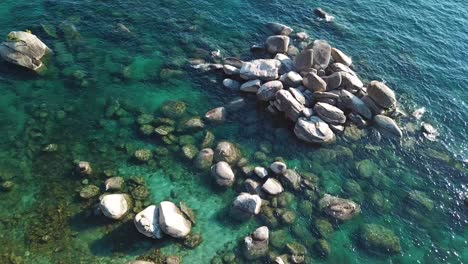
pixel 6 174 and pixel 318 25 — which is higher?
pixel 318 25

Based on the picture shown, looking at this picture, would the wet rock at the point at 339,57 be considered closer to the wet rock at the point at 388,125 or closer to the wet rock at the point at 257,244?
the wet rock at the point at 388,125

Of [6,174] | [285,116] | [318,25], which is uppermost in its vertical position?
[318,25]

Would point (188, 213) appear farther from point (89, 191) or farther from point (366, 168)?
point (366, 168)

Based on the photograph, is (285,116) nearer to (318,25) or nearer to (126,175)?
(126,175)

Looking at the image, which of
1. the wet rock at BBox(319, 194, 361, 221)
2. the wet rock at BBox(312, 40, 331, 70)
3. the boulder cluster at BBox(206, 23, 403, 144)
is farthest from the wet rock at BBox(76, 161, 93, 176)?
the wet rock at BBox(312, 40, 331, 70)

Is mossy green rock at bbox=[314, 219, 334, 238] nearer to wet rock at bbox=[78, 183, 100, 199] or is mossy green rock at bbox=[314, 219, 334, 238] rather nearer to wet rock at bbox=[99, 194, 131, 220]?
wet rock at bbox=[99, 194, 131, 220]

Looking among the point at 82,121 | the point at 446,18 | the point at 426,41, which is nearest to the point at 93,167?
the point at 82,121

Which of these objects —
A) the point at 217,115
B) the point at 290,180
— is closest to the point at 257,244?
the point at 290,180
